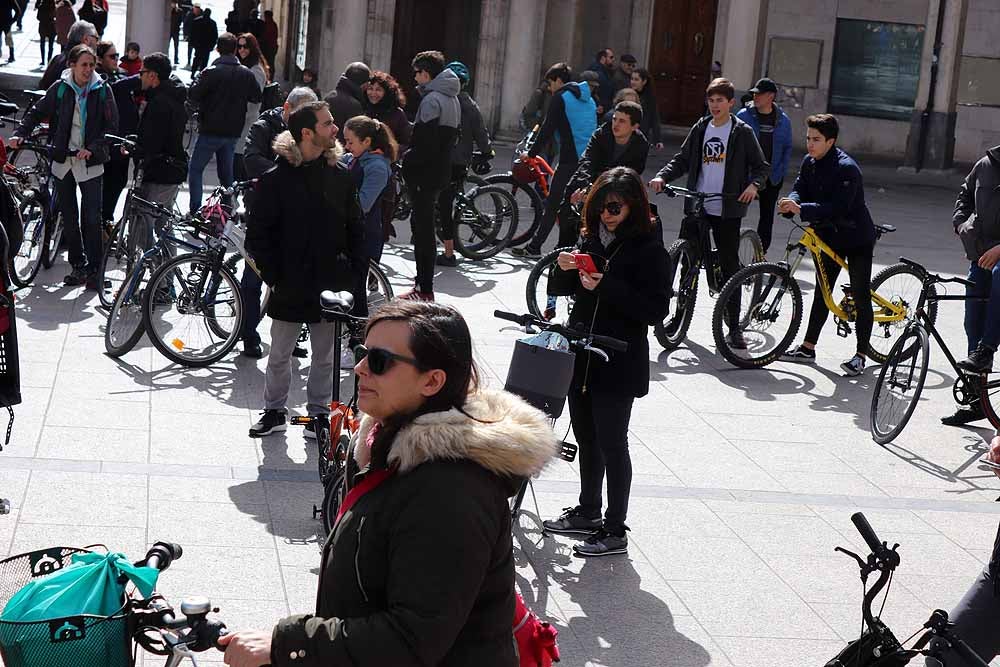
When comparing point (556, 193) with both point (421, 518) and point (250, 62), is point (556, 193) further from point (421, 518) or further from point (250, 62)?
point (421, 518)

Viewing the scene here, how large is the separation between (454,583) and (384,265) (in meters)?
10.2

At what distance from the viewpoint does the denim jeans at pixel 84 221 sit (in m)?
A: 10.8

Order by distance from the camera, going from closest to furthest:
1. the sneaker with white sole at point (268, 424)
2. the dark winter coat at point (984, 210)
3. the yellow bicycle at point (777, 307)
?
the sneaker with white sole at point (268, 424), the dark winter coat at point (984, 210), the yellow bicycle at point (777, 307)

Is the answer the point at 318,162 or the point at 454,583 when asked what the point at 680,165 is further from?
the point at 454,583

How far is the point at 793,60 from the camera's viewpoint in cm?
2495

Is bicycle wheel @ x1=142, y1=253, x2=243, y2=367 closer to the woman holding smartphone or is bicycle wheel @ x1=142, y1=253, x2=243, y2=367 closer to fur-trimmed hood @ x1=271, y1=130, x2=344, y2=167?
fur-trimmed hood @ x1=271, y1=130, x2=344, y2=167

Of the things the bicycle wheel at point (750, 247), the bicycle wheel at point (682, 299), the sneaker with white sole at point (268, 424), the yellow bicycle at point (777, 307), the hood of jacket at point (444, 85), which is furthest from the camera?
the hood of jacket at point (444, 85)

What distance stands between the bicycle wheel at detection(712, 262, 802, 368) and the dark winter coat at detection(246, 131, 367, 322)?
3385mm

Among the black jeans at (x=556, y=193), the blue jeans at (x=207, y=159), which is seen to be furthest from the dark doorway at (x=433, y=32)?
the black jeans at (x=556, y=193)

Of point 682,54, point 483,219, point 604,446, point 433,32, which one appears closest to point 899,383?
point 604,446

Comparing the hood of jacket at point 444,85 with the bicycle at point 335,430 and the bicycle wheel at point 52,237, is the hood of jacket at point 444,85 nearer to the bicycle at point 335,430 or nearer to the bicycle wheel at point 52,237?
the bicycle wheel at point 52,237

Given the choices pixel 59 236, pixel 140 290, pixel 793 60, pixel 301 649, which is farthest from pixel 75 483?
pixel 793 60

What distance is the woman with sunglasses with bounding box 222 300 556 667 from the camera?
268 centimetres

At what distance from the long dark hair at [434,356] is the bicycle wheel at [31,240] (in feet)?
28.1
